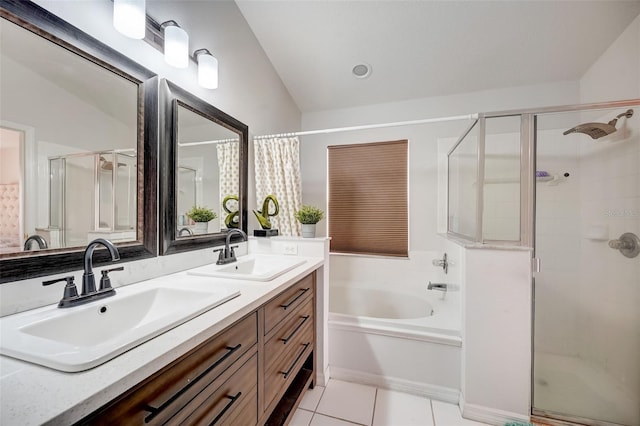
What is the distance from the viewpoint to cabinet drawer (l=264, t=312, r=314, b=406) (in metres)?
1.08

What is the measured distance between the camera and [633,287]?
4.96 feet

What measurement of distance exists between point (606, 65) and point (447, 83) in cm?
108

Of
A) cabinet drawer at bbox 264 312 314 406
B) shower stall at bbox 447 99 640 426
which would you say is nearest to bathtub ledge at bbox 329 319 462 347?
cabinet drawer at bbox 264 312 314 406

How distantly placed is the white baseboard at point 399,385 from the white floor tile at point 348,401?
4cm

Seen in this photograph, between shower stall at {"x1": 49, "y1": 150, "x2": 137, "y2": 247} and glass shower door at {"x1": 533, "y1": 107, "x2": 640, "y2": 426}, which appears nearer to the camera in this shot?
shower stall at {"x1": 49, "y1": 150, "x2": 137, "y2": 247}

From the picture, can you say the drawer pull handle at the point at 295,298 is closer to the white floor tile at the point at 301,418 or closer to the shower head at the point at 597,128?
the white floor tile at the point at 301,418

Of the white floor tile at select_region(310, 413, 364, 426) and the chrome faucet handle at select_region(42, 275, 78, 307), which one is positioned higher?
the chrome faucet handle at select_region(42, 275, 78, 307)

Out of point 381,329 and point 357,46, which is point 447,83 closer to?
point 357,46

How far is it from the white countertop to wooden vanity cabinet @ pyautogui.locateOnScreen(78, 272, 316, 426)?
45 mm

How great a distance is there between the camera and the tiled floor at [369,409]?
148 cm

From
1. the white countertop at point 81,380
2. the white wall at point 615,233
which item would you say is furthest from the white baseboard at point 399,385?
the white countertop at point 81,380

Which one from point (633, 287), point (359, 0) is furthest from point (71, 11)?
point (633, 287)

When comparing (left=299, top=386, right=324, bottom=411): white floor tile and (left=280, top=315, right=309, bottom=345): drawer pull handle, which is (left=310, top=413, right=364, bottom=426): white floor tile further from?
(left=280, top=315, right=309, bottom=345): drawer pull handle

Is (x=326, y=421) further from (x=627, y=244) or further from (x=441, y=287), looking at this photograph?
(x=627, y=244)
